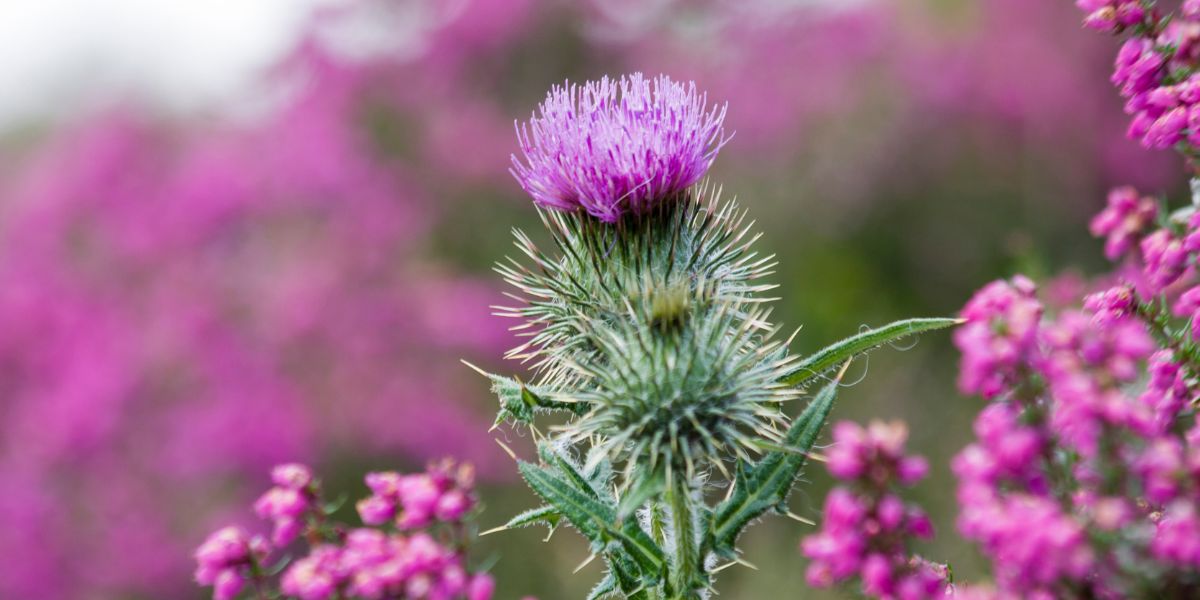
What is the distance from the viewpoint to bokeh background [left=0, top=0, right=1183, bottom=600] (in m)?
7.35

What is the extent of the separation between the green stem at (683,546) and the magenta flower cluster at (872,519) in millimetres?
776

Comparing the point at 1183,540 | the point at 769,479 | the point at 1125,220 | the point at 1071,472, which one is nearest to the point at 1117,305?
the point at 1125,220

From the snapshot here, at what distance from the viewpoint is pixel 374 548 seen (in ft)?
7.38

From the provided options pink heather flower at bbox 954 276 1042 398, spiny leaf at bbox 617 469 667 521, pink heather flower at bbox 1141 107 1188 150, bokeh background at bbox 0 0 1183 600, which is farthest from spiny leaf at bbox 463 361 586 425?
bokeh background at bbox 0 0 1183 600

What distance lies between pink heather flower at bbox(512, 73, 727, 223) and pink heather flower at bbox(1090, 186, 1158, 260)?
1.21 m

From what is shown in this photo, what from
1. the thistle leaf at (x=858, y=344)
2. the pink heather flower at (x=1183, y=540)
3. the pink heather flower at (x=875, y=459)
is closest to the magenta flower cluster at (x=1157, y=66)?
the thistle leaf at (x=858, y=344)

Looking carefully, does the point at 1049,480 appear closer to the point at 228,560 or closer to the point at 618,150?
the point at 618,150

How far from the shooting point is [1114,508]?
67.7 inches

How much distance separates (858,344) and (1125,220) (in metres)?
1.00

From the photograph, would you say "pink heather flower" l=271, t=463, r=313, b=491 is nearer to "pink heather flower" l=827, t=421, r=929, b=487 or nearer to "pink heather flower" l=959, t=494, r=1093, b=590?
"pink heather flower" l=827, t=421, r=929, b=487

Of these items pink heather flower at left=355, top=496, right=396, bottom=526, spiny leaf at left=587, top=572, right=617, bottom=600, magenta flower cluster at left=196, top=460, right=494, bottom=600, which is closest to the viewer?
magenta flower cluster at left=196, top=460, right=494, bottom=600

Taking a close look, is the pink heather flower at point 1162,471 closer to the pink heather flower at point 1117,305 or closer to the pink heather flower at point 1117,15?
the pink heather flower at point 1117,305

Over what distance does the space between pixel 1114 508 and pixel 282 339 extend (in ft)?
22.2

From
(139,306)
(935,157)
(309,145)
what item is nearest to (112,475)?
(139,306)
